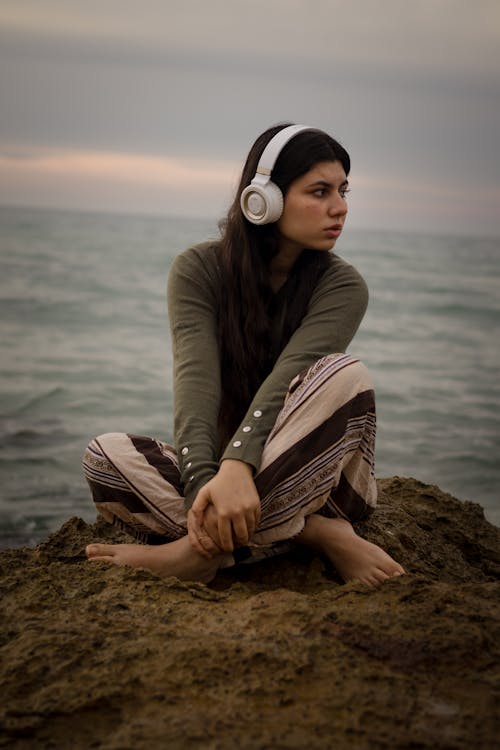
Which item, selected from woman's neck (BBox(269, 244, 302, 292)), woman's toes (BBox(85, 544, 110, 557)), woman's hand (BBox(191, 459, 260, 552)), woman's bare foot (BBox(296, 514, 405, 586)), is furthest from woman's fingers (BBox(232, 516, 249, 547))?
woman's neck (BBox(269, 244, 302, 292))

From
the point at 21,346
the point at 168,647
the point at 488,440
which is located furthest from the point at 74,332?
the point at 168,647

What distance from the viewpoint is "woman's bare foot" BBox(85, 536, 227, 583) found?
2.49 metres

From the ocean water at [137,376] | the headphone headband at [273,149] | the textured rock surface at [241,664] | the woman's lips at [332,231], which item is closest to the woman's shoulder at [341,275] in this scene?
the woman's lips at [332,231]

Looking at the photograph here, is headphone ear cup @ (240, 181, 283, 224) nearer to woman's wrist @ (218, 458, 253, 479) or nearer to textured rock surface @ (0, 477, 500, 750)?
woman's wrist @ (218, 458, 253, 479)

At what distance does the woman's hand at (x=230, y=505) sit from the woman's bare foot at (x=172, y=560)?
117 mm

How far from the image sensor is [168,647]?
1.83m

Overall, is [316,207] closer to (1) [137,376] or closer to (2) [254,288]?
(2) [254,288]

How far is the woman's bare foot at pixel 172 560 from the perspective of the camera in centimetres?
249

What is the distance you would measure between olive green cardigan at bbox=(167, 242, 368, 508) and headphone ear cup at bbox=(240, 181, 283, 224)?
277 mm

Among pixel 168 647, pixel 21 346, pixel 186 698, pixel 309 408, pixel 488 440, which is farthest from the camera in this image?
pixel 21 346

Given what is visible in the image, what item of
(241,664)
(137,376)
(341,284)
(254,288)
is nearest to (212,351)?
(254,288)

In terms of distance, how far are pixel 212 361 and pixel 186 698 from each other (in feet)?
4.47

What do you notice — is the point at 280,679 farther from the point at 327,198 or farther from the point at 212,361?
the point at 327,198

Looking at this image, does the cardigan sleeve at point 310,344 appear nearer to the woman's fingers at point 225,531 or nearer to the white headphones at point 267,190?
the woman's fingers at point 225,531
